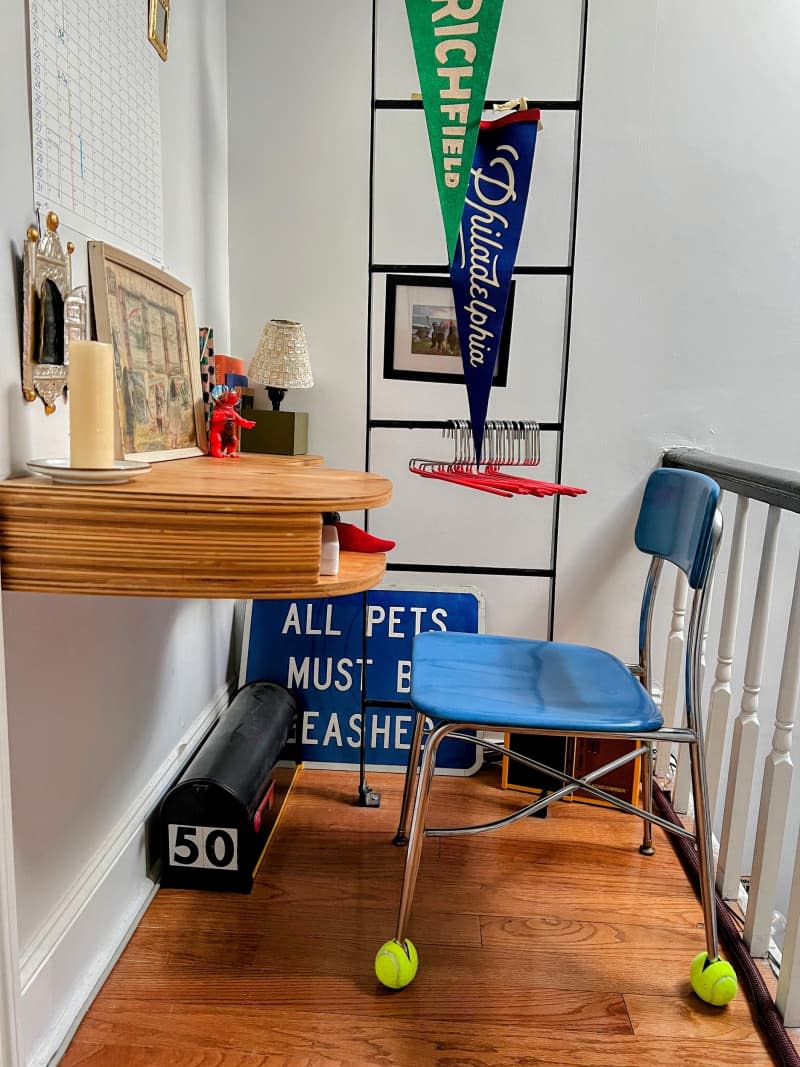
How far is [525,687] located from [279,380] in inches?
40.4

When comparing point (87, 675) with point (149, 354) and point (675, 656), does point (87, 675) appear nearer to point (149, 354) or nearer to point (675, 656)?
point (149, 354)

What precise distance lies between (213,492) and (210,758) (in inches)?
34.3

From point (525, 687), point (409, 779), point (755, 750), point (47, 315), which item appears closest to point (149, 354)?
point (47, 315)

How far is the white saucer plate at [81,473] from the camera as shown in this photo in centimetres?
94

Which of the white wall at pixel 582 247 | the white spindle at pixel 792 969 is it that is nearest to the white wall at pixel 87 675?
the white wall at pixel 582 247

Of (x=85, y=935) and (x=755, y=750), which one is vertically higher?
(x=755, y=750)

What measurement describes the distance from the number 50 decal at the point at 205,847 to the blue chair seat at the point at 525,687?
543 mm

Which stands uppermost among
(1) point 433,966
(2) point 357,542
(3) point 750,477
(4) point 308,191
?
(4) point 308,191

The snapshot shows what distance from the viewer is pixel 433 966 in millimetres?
1379

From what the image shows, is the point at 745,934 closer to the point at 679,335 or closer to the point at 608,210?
the point at 679,335

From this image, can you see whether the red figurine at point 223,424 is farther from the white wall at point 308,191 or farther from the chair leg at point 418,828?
the chair leg at point 418,828

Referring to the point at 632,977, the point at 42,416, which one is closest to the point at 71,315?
the point at 42,416

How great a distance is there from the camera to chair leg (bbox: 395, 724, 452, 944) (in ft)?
4.11

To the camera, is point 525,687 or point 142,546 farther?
point 525,687
